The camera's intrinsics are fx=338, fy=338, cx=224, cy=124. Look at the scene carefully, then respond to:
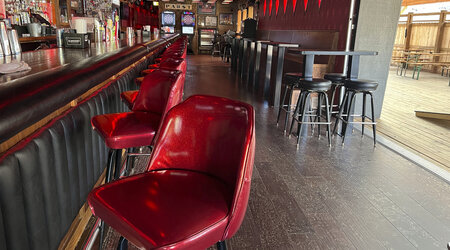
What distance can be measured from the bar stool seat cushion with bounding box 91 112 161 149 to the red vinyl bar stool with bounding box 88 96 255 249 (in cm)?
43

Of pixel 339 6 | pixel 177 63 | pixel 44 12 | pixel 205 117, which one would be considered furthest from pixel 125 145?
pixel 44 12

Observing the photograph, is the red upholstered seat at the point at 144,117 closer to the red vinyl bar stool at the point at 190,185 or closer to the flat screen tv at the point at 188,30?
the red vinyl bar stool at the point at 190,185

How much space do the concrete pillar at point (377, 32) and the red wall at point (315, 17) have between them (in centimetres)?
46

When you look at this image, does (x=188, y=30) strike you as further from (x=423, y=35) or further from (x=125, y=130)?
(x=125, y=130)

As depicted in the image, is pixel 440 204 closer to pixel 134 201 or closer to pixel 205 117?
A: pixel 205 117

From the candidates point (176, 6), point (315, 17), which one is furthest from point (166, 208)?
point (176, 6)

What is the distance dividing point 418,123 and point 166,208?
195 inches

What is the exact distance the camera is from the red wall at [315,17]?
17.9ft

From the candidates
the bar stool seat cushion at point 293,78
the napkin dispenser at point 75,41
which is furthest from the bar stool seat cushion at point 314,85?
the napkin dispenser at point 75,41

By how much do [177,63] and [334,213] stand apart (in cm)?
161

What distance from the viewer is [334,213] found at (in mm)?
2365

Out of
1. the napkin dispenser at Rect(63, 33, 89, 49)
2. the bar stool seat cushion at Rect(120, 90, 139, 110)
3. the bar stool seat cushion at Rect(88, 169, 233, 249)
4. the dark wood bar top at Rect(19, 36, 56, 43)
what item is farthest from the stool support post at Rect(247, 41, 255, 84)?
the bar stool seat cushion at Rect(88, 169, 233, 249)

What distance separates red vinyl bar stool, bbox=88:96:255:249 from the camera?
988mm

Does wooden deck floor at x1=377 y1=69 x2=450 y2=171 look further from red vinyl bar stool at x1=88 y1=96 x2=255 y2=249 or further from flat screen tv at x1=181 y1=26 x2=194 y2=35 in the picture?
flat screen tv at x1=181 y1=26 x2=194 y2=35
